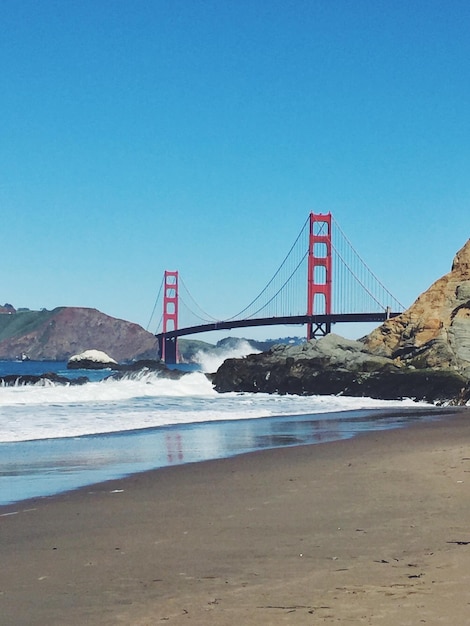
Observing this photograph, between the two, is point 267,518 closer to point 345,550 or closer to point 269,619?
point 345,550

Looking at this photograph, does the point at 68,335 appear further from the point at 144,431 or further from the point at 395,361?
the point at 144,431

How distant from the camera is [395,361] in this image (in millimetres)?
28516

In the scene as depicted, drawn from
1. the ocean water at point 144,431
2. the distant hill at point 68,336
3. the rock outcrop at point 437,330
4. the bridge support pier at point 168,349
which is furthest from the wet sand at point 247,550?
the distant hill at point 68,336

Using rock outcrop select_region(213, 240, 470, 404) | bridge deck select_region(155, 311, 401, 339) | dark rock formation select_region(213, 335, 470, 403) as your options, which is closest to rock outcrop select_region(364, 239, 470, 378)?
rock outcrop select_region(213, 240, 470, 404)

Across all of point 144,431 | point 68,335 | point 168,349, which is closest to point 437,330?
point 144,431

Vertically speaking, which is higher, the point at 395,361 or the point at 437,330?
the point at 437,330

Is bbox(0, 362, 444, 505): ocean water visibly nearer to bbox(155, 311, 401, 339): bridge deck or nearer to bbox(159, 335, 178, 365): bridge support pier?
bbox(155, 311, 401, 339): bridge deck

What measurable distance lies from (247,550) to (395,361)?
Result: 79.6ft

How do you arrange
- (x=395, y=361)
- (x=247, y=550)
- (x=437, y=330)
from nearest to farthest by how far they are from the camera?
(x=247, y=550), (x=395, y=361), (x=437, y=330)

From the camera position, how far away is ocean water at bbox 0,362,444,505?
29.5ft

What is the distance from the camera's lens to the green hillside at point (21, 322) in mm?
178125

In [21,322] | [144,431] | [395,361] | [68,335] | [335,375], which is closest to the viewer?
[144,431]

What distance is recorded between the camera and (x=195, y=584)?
406cm

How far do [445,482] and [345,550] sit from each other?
280 cm
